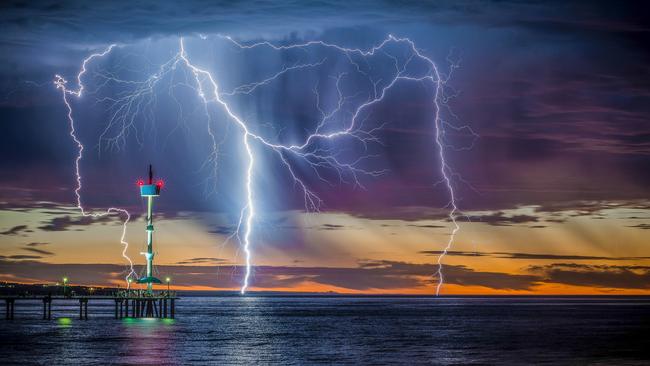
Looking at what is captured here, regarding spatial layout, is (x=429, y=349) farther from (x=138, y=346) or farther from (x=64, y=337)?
(x=64, y=337)

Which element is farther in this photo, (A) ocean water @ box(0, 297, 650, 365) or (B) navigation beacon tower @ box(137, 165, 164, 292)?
(B) navigation beacon tower @ box(137, 165, 164, 292)

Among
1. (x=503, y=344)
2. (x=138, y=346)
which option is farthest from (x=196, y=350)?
(x=503, y=344)

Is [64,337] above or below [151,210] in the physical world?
below

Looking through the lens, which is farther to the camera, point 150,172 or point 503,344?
point 150,172

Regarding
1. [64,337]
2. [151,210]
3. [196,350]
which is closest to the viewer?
[196,350]

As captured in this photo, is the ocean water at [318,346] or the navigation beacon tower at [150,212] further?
the navigation beacon tower at [150,212]

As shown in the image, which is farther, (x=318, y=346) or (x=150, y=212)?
(x=150, y=212)

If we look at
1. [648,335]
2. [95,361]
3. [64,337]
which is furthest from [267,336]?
[648,335]

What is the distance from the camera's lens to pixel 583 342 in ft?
211

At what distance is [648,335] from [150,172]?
5253 cm

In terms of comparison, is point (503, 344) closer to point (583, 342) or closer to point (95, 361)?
point (583, 342)

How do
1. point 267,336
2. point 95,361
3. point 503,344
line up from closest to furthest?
point 95,361
point 503,344
point 267,336

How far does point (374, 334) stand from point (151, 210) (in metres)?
33.4

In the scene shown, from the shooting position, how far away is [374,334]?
75125 millimetres
